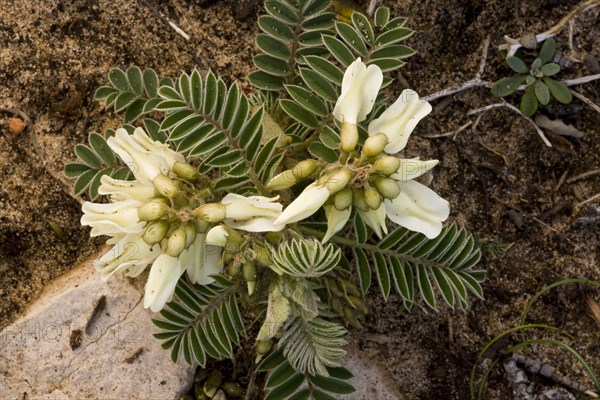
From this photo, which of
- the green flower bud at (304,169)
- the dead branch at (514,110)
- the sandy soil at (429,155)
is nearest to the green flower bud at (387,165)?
the green flower bud at (304,169)

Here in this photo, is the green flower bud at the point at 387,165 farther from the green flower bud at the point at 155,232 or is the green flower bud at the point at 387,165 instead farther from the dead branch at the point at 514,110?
the dead branch at the point at 514,110

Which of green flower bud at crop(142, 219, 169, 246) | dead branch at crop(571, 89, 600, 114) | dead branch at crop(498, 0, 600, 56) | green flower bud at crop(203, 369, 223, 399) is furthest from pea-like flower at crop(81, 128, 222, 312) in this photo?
dead branch at crop(571, 89, 600, 114)

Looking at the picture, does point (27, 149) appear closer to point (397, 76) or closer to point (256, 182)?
point (256, 182)

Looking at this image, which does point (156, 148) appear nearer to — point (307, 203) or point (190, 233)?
point (190, 233)

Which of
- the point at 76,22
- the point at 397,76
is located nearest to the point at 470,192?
the point at 397,76

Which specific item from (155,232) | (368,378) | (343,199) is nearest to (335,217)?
(343,199)

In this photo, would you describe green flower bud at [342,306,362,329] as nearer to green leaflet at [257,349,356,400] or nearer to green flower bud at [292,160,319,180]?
green leaflet at [257,349,356,400]
